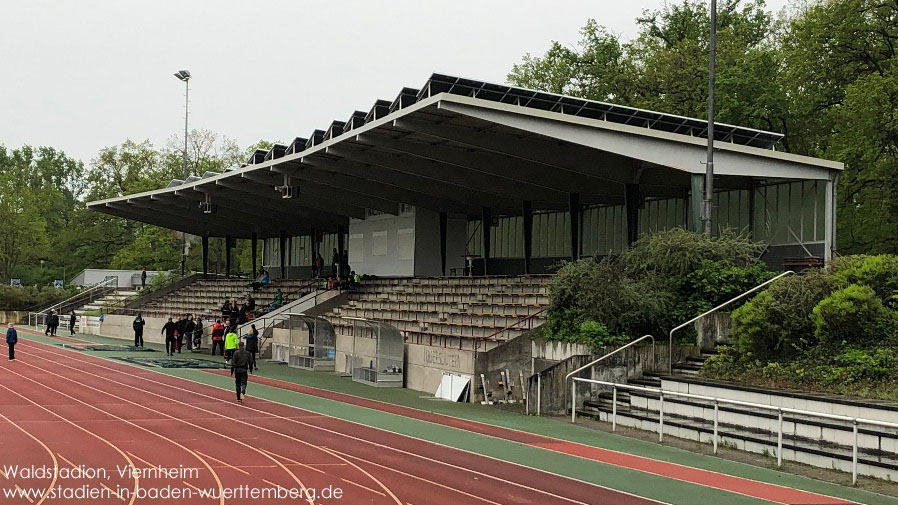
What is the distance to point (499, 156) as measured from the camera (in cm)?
3447

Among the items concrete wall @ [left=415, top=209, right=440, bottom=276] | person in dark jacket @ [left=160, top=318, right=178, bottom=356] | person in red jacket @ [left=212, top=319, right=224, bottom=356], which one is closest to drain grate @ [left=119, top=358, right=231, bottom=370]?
person in red jacket @ [left=212, top=319, right=224, bottom=356]

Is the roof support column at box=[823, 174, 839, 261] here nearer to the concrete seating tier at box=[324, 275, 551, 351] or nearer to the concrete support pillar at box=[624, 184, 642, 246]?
the concrete support pillar at box=[624, 184, 642, 246]

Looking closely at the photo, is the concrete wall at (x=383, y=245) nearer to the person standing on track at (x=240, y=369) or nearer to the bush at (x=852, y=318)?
the person standing on track at (x=240, y=369)

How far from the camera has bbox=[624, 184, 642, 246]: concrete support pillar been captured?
31.9 meters

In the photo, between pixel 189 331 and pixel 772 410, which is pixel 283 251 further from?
pixel 772 410

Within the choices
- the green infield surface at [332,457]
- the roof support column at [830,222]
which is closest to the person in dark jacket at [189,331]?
the green infield surface at [332,457]

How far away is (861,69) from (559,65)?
2457cm

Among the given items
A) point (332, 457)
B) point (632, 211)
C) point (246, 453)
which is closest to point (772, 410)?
point (332, 457)

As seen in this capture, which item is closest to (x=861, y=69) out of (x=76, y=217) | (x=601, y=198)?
(x=601, y=198)

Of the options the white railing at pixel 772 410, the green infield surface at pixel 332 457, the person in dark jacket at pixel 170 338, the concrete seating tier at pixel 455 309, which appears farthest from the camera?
the person in dark jacket at pixel 170 338

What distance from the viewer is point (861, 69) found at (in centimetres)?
4119

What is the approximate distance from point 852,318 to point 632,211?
12548 mm

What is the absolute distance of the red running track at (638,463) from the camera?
13781 mm

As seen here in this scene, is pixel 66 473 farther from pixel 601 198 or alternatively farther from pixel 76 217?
pixel 76 217
